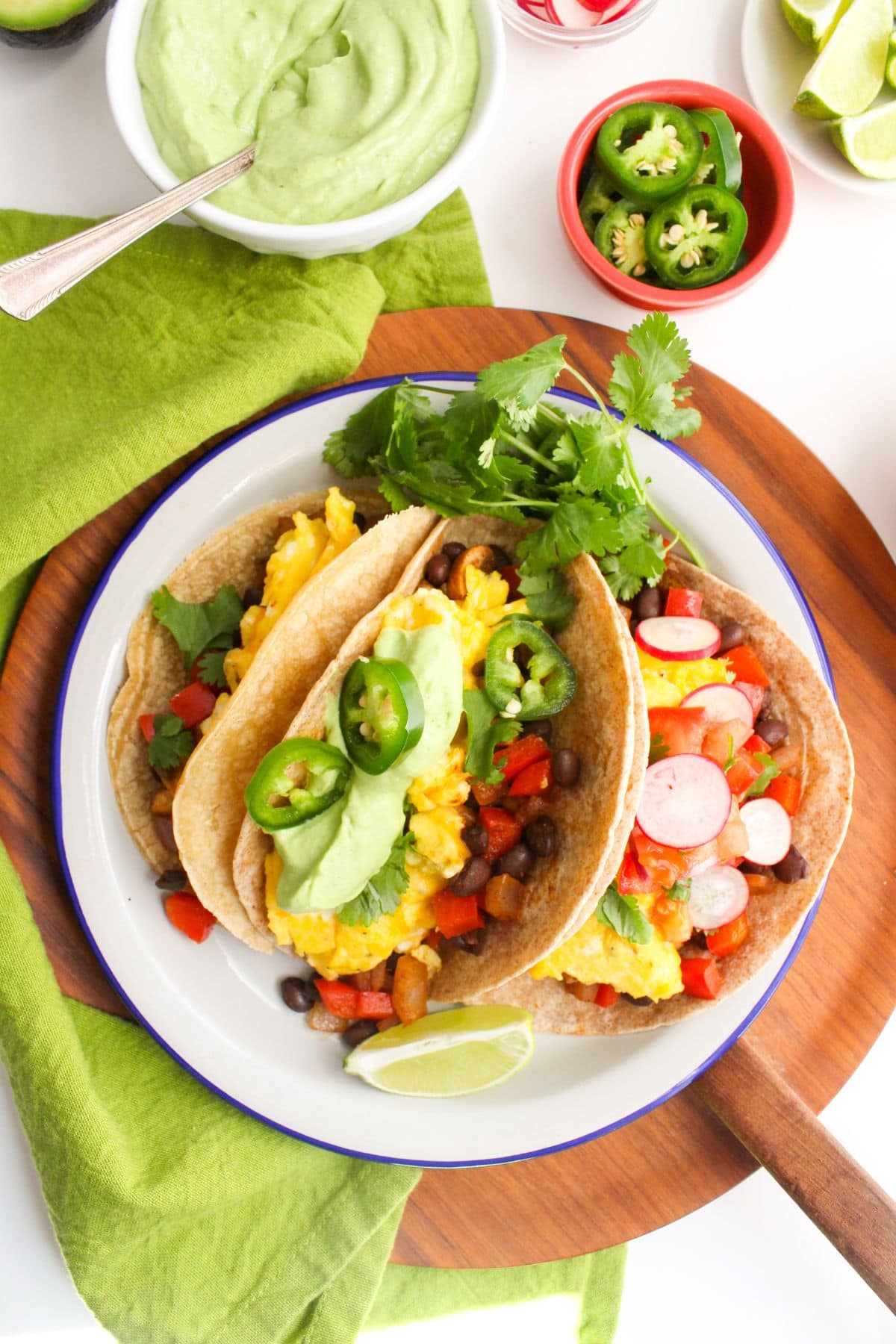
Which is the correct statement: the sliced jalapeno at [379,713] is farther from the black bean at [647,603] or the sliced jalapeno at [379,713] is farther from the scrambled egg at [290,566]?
the black bean at [647,603]

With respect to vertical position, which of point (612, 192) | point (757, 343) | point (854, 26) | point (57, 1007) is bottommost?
point (57, 1007)

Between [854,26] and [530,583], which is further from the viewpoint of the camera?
[854,26]

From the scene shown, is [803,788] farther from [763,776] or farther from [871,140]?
[871,140]

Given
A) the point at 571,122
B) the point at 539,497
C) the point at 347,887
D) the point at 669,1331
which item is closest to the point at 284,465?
the point at 539,497

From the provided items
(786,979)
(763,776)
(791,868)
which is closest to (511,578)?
(763,776)

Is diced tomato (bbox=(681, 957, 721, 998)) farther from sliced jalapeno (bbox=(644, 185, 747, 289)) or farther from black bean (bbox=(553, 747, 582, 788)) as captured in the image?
sliced jalapeno (bbox=(644, 185, 747, 289))

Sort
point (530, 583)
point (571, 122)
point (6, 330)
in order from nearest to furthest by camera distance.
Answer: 1. point (530, 583)
2. point (6, 330)
3. point (571, 122)

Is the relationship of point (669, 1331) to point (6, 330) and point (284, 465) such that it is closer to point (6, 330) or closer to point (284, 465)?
point (284, 465)
